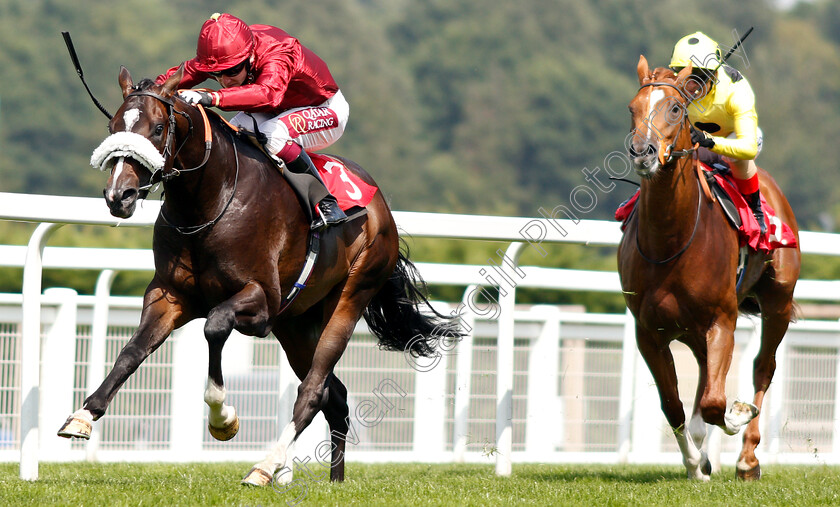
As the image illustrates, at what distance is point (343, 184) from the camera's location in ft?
18.7

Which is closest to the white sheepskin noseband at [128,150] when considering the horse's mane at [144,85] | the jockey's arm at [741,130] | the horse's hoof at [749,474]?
the horse's mane at [144,85]

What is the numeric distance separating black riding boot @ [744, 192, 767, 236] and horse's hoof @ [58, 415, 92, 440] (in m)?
3.52

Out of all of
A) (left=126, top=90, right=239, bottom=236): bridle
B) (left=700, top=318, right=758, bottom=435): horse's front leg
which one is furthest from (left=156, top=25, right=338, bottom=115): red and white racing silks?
(left=700, top=318, right=758, bottom=435): horse's front leg

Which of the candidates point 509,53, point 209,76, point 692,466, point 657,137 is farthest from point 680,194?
point 509,53

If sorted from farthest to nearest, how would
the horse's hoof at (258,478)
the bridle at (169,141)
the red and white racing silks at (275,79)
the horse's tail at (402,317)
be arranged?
the horse's tail at (402,317) → the red and white racing silks at (275,79) → the horse's hoof at (258,478) → the bridle at (169,141)

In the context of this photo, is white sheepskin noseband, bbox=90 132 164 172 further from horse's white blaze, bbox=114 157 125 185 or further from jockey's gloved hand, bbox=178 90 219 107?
jockey's gloved hand, bbox=178 90 219 107

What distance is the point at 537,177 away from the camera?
166 feet

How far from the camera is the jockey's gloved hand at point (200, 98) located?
193 inches

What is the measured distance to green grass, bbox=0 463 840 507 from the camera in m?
4.64

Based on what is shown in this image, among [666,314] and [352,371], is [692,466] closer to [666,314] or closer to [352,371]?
[666,314]

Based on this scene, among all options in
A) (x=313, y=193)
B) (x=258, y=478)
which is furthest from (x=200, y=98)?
(x=258, y=478)

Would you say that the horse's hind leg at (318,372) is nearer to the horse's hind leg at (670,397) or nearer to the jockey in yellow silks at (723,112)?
the horse's hind leg at (670,397)

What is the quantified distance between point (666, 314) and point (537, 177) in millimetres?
45248

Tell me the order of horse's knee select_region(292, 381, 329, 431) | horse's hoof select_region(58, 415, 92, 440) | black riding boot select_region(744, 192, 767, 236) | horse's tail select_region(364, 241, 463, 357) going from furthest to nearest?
horse's tail select_region(364, 241, 463, 357)
black riding boot select_region(744, 192, 767, 236)
horse's knee select_region(292, 381, 329, 431)
horse's hoof select_region(58, 415, 92, 440)
